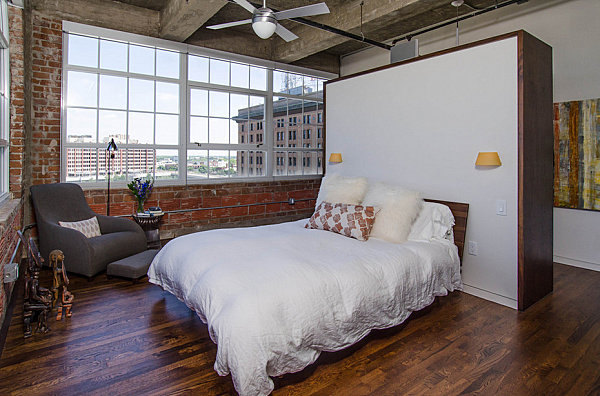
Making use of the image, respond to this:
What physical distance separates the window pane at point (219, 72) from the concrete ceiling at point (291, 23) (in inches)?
9.8

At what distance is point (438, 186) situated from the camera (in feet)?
13.0

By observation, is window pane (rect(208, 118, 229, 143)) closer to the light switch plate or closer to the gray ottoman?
the gray ottoman

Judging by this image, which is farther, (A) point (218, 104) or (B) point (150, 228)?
(A) point (218, 104)

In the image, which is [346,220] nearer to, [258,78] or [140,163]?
[140,163]

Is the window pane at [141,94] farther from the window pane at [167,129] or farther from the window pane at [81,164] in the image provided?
the window pane at [81,164]

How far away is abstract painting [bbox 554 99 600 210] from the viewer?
14.4 feet

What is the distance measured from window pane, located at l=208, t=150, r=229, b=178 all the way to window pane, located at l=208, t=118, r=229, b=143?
202mm

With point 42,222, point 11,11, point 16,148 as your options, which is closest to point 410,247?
point 42,222

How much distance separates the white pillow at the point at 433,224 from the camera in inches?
138

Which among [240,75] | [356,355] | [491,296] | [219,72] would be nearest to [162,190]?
[219,72]

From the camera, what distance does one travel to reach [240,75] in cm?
640

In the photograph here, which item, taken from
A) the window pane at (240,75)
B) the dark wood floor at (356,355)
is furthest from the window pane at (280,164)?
the dark wood floor at (356,355)

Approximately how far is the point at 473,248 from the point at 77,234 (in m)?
4.09

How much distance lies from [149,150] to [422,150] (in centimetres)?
391
